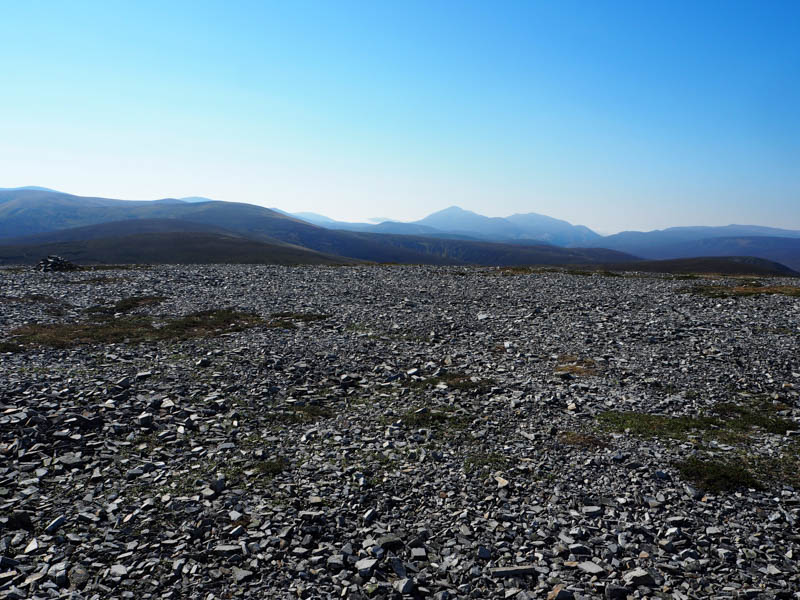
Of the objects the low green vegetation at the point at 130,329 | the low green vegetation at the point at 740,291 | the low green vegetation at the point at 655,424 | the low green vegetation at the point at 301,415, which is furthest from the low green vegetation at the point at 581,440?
the low green vegetation at the point at 740,291

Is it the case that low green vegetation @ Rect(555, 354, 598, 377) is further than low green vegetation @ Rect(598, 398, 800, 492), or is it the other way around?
low green vegetation @ Rect(555, 354, 598, 377)

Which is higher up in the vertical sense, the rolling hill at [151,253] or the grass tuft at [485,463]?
the rolling hill at [151,253]

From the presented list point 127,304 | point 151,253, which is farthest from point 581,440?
point 151,253

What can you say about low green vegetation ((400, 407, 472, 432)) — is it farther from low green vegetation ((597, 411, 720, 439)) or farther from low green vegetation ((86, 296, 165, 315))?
low green vegetation ((86, 296, 165, 315))

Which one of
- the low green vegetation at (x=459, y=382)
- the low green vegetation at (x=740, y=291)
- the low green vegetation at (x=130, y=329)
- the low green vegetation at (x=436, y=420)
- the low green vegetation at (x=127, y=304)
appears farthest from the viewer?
the low green vegetation at (x=740, y=291)

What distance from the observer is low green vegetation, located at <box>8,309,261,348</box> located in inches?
911

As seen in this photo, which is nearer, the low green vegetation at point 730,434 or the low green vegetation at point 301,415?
the low green vegetation at point 730,434

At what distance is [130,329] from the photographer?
25.9m

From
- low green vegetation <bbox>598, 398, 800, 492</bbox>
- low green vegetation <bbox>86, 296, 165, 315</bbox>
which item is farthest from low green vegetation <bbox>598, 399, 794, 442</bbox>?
low green vegetation <bbox>86, 296, 165, 315</bbox>

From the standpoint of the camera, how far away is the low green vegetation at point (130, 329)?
75.9 feet

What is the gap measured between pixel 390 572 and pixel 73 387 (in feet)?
47.7

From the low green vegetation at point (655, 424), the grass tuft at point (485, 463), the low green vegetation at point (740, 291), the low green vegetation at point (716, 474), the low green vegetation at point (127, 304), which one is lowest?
the grass tuft at point (485, 463)

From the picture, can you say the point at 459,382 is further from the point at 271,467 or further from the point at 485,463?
the point at 271,467

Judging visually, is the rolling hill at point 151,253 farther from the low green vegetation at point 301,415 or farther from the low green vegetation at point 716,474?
the low green vegetation at point 716,474
